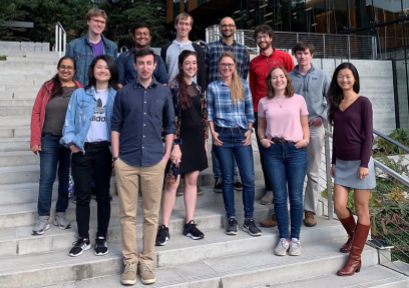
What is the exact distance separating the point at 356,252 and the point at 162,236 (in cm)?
187

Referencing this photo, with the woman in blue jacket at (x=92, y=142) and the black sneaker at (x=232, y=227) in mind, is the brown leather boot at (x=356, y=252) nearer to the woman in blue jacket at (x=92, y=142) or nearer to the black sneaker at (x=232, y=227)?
the black sneaker at (x=232, y=227)

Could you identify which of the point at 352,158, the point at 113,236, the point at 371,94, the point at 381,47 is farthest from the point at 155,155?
the point at 381,47

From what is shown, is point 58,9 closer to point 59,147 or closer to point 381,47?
point 381,47

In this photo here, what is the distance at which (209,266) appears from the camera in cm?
388

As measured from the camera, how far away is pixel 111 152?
367 cm

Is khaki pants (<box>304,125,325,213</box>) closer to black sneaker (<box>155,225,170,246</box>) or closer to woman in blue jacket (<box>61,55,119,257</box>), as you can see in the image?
black sneaker (<box>155,225,170,246</box>)

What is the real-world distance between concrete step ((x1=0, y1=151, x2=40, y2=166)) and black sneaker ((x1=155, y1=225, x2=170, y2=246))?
2.46 m

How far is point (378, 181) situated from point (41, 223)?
644 cm

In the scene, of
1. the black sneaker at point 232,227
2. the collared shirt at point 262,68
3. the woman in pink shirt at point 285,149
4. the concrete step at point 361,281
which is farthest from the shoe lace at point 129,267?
the collared shirt at point 262,68

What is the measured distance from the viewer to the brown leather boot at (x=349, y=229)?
410 centimetres

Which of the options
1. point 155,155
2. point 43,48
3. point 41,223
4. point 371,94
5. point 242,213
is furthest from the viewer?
point 43,48

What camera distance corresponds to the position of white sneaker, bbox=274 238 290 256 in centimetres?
409

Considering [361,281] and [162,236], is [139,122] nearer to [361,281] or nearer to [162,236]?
[162,236]

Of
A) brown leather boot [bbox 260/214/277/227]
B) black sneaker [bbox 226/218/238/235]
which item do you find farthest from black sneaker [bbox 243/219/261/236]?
brown leather boot [bbox 260/214/277/227]
